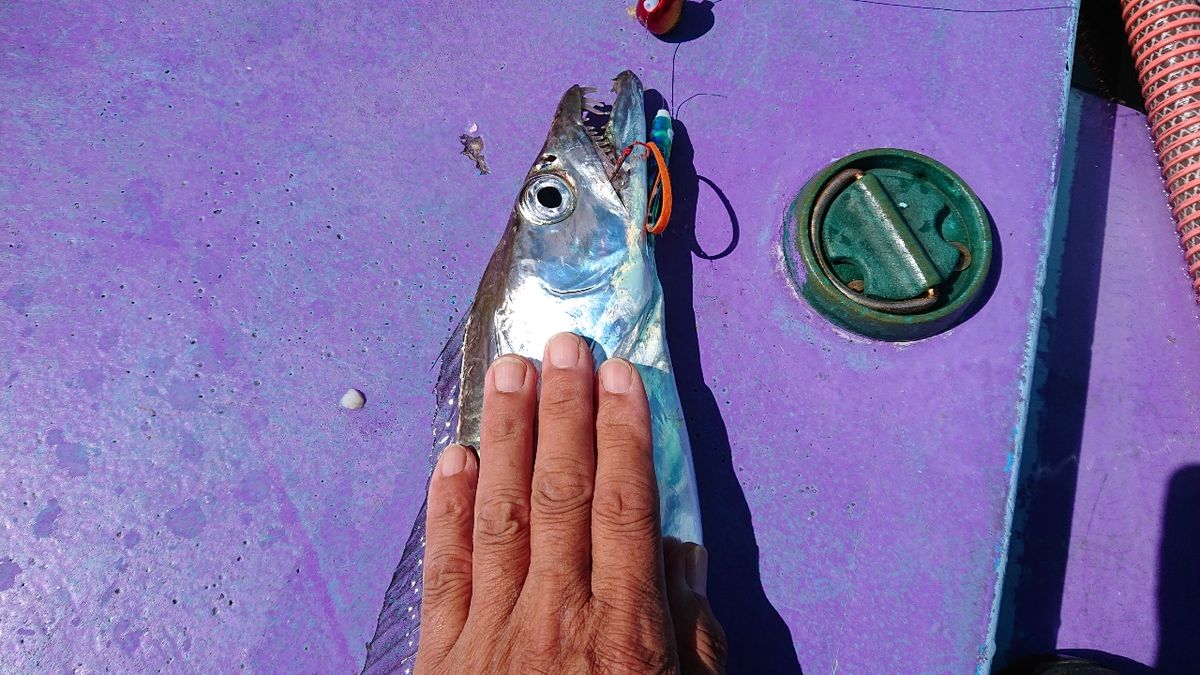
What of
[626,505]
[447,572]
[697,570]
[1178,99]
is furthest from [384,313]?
[1178,99]

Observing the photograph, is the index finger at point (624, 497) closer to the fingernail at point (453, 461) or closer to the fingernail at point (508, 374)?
the fingernail at point (508, 374)

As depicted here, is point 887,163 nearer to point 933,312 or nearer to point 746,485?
point 933,312

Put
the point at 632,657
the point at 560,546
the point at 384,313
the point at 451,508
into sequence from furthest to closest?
1. the point at 384,313
2. the point at 451,508
3. the point at 560,546
4. the point at 632,657

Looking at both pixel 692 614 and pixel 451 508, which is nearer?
pixel 692 614

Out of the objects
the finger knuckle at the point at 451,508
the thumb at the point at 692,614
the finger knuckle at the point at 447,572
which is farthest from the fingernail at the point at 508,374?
the thumb at the point at 692,614

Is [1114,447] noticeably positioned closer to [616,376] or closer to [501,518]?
[616,376]

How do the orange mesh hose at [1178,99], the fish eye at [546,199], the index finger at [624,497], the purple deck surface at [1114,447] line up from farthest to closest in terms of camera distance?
1. the orange mesh hose at [1178,99]
2. the purple deck surface at [1114,447]
3. the fish eye at [546,199]
4. the index finger at [624,497]
